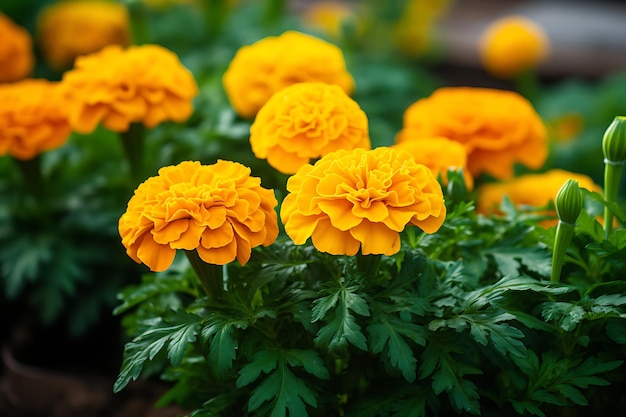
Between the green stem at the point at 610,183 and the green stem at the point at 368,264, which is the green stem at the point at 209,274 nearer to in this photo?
the green stem at the point at 368,264

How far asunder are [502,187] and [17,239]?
2.97 ft

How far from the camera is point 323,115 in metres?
0.93

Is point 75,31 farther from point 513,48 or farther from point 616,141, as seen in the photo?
point 616,141

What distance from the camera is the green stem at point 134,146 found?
125 centimetres

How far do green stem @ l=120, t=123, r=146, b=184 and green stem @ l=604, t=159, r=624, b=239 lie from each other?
73 cm

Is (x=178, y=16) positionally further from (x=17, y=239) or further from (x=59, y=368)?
(x=59, y=368)

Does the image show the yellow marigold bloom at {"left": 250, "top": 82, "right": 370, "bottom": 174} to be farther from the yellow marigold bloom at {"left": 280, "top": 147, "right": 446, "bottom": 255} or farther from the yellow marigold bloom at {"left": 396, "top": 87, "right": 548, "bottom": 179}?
the yellow marigold bloom at {"left": 396, "top": 87, "right": 548, "bottom": 179}

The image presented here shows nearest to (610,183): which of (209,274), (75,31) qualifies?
(209,274)

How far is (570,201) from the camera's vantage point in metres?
0.81

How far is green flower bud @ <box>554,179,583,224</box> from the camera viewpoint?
2.65 feet

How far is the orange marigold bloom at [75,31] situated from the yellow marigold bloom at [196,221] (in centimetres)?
128

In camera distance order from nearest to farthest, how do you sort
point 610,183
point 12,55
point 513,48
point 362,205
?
point 362,205
point 610,183
point 12,55
point 513,48

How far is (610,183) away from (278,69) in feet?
1.76

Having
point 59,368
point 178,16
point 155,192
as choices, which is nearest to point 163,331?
point 155,192
